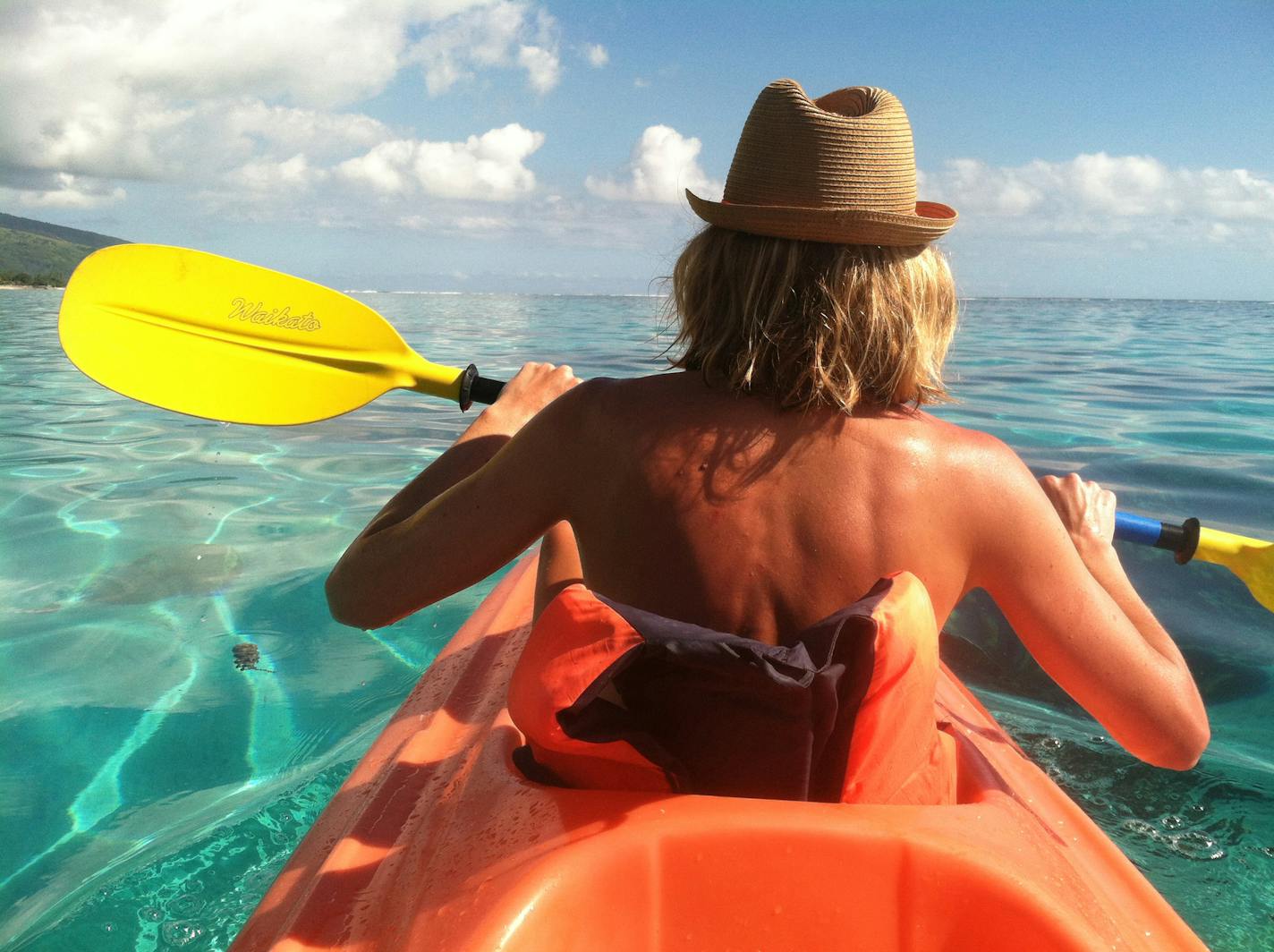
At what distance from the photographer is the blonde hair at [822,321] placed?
3.98 feet

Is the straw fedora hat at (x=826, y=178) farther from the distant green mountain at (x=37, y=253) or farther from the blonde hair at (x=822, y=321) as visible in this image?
the distant green mountain at (x=37, y=253)

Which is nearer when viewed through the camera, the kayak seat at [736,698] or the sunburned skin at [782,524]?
the kayak seat at [736,698]

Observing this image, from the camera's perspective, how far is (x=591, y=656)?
103 centimetres

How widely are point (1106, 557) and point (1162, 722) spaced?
0.45m

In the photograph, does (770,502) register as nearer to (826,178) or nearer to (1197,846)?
(826,178)

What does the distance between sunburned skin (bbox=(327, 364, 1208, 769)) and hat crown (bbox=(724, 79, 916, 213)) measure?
0.27m

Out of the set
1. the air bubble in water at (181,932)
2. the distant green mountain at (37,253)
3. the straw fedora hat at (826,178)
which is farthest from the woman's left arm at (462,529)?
the distant green mountain at (37,253)

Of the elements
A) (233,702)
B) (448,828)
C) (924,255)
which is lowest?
(233,702)

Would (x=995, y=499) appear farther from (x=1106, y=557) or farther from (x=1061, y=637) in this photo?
(x=1106, y=557)

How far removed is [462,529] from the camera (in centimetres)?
131

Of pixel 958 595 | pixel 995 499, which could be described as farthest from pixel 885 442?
pixel 958 595

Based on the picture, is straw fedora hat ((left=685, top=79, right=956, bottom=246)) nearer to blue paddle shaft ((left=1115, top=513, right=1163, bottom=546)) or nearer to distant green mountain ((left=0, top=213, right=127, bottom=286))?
blue paddle shaft ((left=1115, top=513, right=1163, bottom=546))

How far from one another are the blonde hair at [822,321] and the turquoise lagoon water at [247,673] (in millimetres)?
1535

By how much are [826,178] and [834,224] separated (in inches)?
2.8
